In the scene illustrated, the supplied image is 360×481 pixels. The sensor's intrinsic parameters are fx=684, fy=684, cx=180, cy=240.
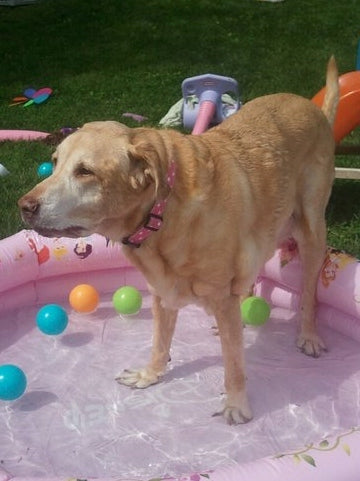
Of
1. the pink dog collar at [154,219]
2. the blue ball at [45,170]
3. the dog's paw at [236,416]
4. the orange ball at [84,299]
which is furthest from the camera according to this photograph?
the blue ball at [45,170]

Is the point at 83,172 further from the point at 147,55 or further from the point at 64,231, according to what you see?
the point at 147,55

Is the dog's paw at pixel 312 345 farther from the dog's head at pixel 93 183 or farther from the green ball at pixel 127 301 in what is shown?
the dog's head at pixel 93 183

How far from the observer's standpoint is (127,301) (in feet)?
15.1

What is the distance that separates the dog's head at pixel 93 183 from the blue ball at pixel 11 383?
4.15 feet

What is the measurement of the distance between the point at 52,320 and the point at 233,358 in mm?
1332

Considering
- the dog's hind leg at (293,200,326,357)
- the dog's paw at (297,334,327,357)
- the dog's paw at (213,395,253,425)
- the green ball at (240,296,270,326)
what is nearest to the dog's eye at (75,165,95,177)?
the dog's paw at (213,395,253,425)

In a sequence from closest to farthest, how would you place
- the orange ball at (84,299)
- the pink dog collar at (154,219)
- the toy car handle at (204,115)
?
the pink dog collar at (154,219), the orange ball at (84,299), the toy car handle at (204,115)

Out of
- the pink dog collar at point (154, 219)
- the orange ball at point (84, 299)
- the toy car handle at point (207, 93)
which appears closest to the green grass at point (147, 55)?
the toy car handle at point (207, 93)

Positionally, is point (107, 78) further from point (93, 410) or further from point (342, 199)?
point (93, 410)

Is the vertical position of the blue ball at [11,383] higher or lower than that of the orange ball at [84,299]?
higher

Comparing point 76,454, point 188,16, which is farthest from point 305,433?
point 188,16

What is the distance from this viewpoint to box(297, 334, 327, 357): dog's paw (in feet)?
14.3

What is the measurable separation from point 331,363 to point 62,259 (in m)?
1.96

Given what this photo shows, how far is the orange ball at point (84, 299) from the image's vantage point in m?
4.65
